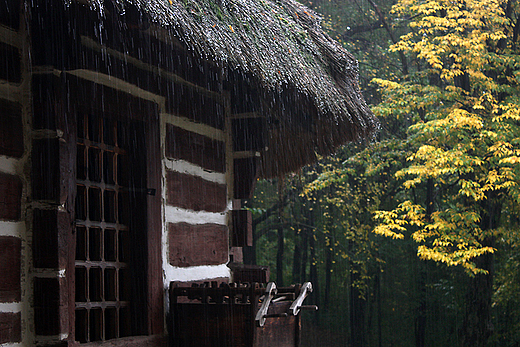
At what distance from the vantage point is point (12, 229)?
2.94 metres

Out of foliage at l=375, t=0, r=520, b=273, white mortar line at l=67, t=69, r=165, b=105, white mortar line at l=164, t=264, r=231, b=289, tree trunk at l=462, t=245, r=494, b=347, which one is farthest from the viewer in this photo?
tree trunk at l=462, t=245, r=494, b=347

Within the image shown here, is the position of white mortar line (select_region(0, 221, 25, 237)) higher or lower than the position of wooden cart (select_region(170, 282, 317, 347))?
higher

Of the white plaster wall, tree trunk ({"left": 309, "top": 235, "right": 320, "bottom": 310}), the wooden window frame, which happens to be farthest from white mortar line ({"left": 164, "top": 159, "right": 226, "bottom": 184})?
tree trunk ({"left": 309, "top": 235, "right": 320, "bottom": 310})

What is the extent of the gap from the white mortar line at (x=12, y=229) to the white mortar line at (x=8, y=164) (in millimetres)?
253

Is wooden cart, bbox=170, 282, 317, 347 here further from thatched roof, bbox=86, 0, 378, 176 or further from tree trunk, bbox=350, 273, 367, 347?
tree trunk, bbox=350, 273, 367, 347

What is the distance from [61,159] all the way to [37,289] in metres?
0.67

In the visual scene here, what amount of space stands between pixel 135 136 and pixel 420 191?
15.1m

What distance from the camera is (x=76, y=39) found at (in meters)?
3.16

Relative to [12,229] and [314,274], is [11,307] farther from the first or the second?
[314,274]

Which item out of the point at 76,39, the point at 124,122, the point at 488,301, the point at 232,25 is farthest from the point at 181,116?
the point at 488,301

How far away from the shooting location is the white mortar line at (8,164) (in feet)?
9.53

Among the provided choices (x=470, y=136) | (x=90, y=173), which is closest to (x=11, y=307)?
(x=90, y=173)

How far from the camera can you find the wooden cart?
3.65m

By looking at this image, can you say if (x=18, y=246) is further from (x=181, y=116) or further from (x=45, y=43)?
(x=181, y=116)
